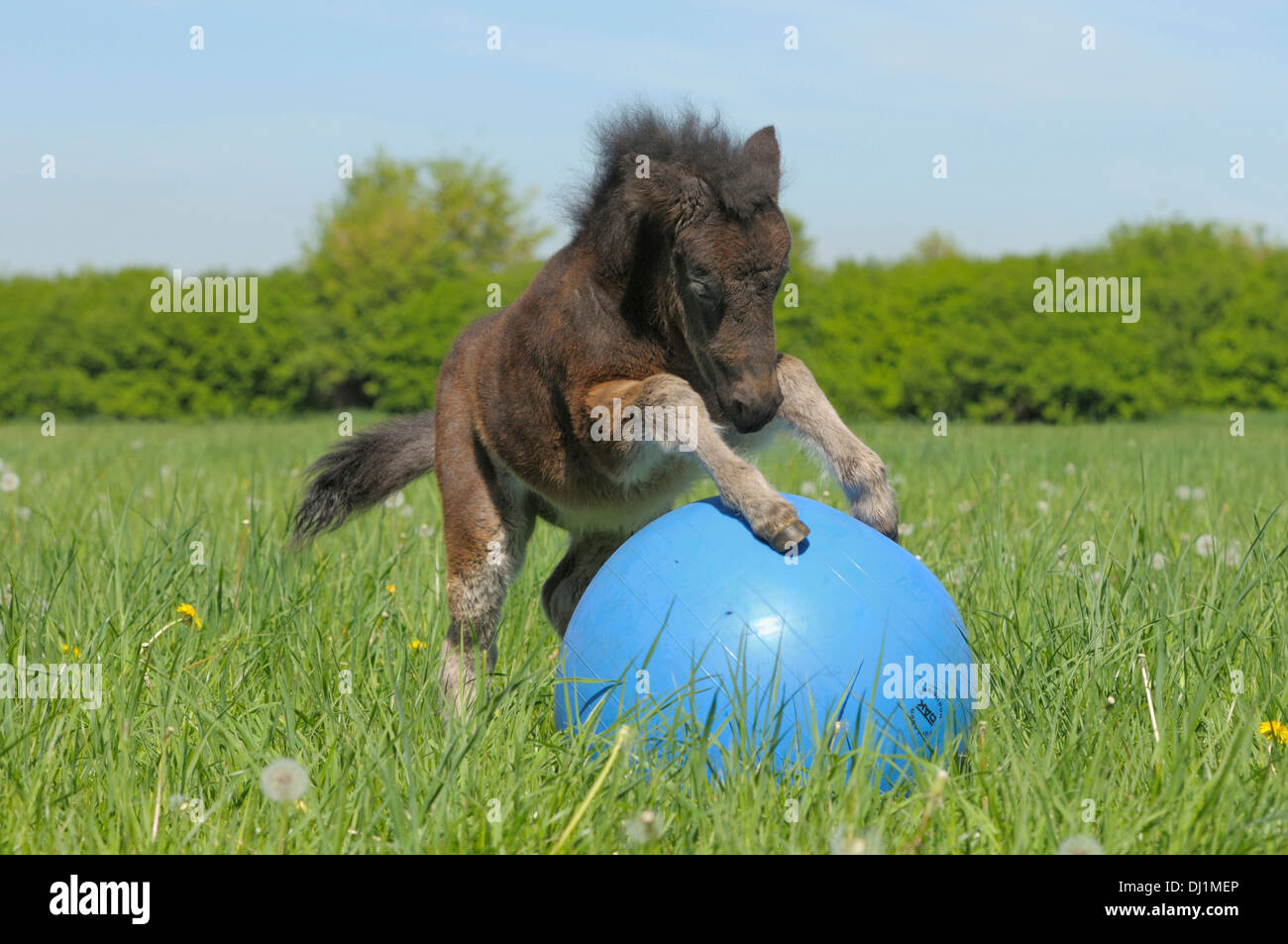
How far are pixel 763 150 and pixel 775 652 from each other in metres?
1.59

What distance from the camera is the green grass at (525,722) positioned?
7.98 feet

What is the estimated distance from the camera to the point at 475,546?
4188 millimetres

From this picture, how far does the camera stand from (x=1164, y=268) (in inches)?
901

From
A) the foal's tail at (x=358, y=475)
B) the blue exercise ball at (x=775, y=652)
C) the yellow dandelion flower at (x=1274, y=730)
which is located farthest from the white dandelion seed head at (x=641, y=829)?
the foal's tail at (x=358, y=475)

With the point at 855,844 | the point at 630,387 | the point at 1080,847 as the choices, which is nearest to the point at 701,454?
the point at 630,387

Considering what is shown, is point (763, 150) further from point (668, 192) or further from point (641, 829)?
point (641, 829)

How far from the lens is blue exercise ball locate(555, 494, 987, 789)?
2.74 metres

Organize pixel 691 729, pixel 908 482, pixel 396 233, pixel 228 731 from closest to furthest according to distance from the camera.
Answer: pixel 691 729 < pixel 228 731 < pixel 908 482 < pixel 396 233

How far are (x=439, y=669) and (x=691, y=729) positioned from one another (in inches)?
57.6

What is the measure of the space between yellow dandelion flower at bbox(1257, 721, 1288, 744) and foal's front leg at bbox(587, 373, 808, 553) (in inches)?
49.8

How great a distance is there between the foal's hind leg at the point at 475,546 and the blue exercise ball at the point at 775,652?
1060 mm

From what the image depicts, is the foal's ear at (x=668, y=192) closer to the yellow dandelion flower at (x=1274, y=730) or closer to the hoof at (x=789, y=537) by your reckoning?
the hoof at (x=789, y=537)

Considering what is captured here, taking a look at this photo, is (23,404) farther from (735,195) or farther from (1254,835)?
(1254,835)
